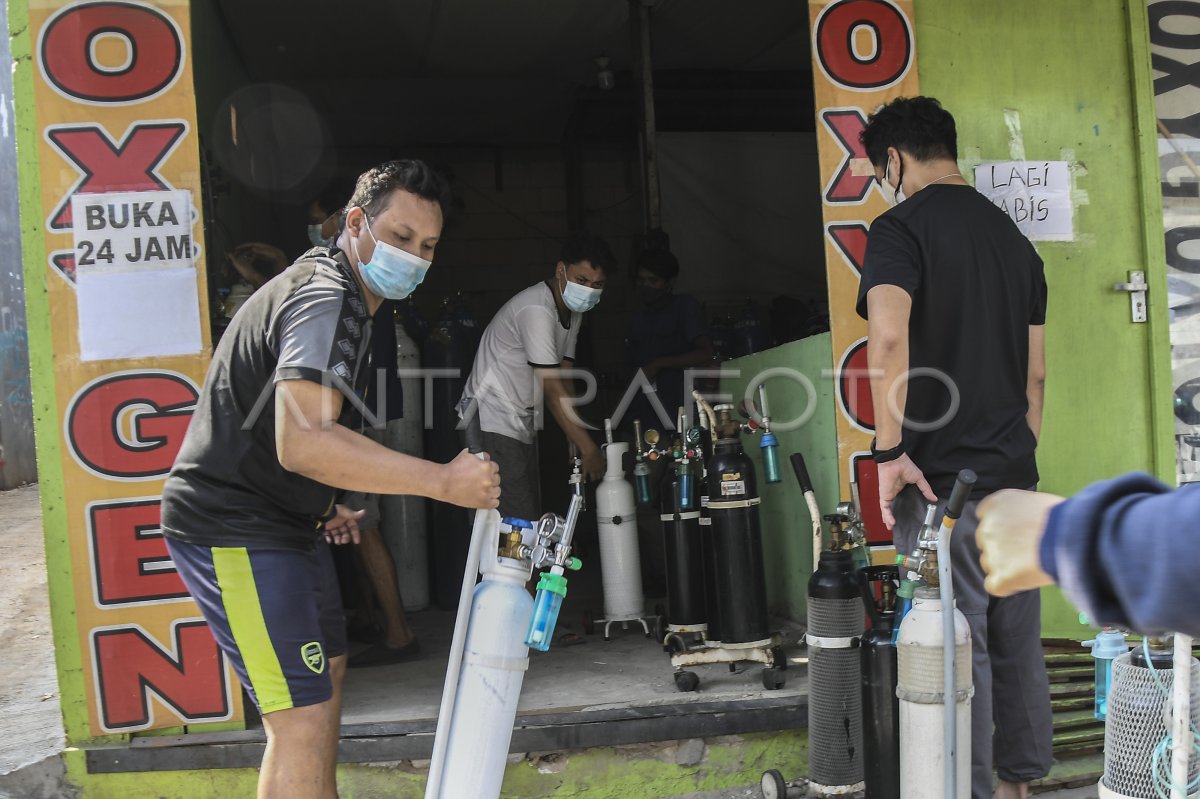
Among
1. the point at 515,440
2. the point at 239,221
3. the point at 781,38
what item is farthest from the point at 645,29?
the point at 515,440

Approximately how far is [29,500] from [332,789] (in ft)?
38.8

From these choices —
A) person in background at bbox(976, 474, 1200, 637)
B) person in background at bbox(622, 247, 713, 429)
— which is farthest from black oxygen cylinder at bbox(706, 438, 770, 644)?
person in background at bbox(976, 474, 1200, 637)

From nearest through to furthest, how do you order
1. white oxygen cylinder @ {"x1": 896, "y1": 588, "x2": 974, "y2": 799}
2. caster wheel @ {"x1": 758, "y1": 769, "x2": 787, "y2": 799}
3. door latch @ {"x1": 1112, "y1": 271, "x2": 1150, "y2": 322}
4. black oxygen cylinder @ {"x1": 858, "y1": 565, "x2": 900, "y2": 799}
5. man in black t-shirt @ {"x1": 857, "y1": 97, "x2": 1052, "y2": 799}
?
white oxygen cylinder @ {"x1": 896, "y1": 588, "x2": 974, "y2": 799} < man in black t-shirt @ {"x1": 857, "y1": 97, "x2": 1052, "y2": 799} < black oxygen cylinder @ {"x1": 858, "y1": 565, "x2": 900, "y2": 799} < caster wheel @ {"x1": 758, "y1": 769, "x2": 787, "y2": 799} < door latch @ {"x1": 1112, "y1": 271, "x2": 1150, "y2": 322}

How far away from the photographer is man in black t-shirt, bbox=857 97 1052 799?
2.79 metres

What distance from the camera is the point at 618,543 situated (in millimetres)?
4922

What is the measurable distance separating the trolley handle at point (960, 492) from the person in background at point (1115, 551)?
96 centimetres

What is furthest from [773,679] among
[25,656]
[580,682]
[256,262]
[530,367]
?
[25,656]

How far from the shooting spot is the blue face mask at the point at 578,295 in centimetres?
454

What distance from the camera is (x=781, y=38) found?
24.7 feet

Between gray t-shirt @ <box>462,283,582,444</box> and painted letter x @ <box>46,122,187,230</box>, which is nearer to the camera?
painted letter x @ <box>46,122,187,230</box>

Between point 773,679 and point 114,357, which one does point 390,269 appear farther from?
point 773,679

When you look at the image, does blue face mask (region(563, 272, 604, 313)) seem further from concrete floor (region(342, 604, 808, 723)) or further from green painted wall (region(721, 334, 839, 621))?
concrete floor (region(342, 604, 808, 723))

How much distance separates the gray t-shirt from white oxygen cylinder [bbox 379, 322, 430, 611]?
1194 millimetres

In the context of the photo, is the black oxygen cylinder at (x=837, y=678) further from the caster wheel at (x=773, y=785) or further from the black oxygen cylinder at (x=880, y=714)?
the caster wheel at (x=773, y=785)
